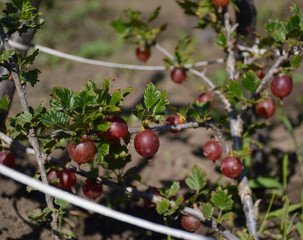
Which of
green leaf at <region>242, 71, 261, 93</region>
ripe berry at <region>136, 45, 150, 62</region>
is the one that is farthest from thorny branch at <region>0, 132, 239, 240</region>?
ripe berry at <region>136, 45, 150, 62</region>

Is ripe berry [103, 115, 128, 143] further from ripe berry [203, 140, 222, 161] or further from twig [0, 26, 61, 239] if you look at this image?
ripe berry [203, 140, 222, 161]

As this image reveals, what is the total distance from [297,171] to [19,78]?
178 cm

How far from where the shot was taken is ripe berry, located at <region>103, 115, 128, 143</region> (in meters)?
0.99

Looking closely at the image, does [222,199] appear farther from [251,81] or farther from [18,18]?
[18,18]

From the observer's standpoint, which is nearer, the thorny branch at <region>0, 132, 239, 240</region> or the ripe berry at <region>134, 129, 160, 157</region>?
the ripe berry at <region>134, 129, 160, 157</region>

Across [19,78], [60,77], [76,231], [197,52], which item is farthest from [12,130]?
[197,52]

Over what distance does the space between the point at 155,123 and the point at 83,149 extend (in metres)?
0.40

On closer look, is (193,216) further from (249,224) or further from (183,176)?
(183,176)

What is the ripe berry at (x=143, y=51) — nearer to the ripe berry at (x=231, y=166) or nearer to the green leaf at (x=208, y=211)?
the ripe berry at (x=231, y=166)

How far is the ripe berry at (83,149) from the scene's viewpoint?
3.22 feet

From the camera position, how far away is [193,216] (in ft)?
4.49

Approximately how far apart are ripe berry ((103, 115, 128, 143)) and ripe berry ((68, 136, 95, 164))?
2.4 inches

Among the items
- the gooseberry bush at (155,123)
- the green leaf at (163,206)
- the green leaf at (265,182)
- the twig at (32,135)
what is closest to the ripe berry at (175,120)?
the gooseberry bush at (155,123)

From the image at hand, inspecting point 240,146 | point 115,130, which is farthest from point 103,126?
point 240,146
